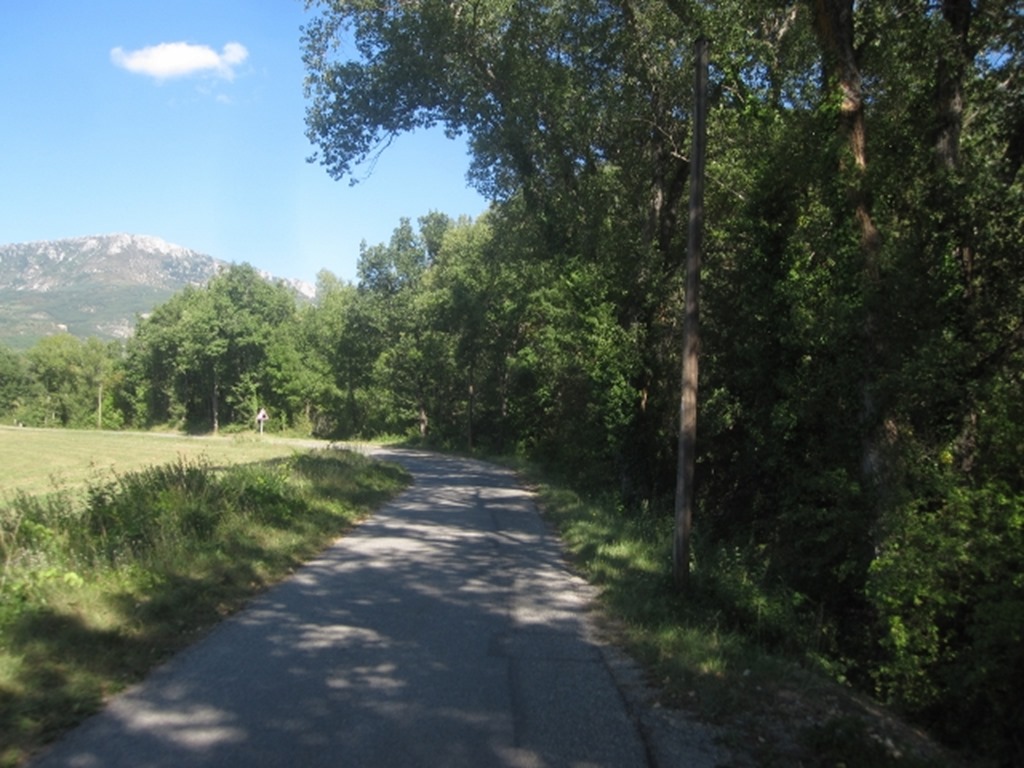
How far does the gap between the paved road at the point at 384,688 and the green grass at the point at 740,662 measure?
53 cm

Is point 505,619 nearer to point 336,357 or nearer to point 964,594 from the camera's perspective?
point 964,594

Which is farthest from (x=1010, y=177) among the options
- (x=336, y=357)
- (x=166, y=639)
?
(x=336, y=357)

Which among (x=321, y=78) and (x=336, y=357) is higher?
(x=321, y=78)

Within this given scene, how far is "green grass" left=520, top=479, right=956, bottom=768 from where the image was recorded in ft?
17.3

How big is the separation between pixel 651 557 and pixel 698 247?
472cm

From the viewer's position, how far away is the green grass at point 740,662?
208 inches

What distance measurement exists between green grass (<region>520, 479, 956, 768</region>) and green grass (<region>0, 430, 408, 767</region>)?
4.14 meters

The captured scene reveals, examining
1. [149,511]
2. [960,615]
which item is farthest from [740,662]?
[149,511]

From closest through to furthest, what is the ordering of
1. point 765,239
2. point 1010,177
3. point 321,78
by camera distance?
point 1010,177 → point 765,239 → point 321,78

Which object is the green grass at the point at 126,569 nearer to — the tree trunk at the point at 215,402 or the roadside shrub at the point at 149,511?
the roadside shrub at the point at 149,511

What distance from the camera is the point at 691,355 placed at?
965 cm

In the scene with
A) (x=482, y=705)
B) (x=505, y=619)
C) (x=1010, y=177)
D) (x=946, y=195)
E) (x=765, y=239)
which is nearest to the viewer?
(x=482, y=705)

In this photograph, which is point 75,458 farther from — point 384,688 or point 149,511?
point 384,688

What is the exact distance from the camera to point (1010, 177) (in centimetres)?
1131
